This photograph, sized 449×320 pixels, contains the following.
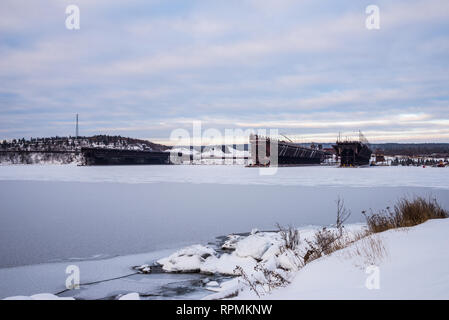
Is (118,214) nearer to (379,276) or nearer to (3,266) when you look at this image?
(3,266)

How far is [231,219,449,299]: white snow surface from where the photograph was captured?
4406 millimetres

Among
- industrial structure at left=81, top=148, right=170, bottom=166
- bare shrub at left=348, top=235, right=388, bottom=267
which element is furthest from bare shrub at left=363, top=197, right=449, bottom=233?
industrial structure at left=81, top=148, right=170, bottom=166

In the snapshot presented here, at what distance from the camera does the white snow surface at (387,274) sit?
14.5 ft

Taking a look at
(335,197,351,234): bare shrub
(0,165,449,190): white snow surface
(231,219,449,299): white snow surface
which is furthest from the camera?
(0,165,449,190): white snow surface

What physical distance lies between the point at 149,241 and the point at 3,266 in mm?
3610

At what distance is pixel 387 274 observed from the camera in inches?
201

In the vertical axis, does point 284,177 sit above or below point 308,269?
below

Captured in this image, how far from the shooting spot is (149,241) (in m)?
10.5

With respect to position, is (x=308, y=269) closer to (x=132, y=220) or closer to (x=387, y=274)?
(x=387, y=274)

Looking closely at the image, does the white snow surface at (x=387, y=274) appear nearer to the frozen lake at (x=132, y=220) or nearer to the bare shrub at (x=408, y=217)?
the bare shrub at (x=408, y=217)

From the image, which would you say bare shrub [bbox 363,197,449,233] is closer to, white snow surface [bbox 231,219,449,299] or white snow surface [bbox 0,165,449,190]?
white snow surface [bbox 231,219,449,299]

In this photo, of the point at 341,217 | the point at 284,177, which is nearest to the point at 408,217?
the point at 341,217

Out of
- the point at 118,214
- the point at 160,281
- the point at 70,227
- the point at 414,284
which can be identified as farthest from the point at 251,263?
the point at 118,214

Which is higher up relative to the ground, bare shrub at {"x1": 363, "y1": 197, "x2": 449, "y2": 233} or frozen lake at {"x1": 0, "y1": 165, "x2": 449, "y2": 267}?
bare shrub at {"x1": 363, "y1": 197, "x2": 449, "y2": 233}
